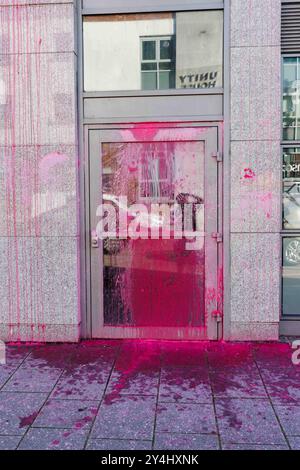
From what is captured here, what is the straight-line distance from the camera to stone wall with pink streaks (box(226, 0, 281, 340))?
480 cm

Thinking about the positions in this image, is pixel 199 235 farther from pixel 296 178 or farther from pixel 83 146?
pixel 83 146

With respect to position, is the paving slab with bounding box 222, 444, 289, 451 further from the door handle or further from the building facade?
the door handle

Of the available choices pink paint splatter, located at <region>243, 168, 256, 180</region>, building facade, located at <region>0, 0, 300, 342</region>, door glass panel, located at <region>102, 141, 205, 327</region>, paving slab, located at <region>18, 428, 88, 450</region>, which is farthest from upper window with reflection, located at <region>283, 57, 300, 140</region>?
paving slab, located at <region>18, 428, 88, 450</region>

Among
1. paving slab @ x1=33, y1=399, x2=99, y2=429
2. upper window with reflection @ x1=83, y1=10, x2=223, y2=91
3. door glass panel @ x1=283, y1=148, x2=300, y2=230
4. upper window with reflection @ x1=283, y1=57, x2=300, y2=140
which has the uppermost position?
upper window with reflection @ x1=83, y1=10, x2=223, y2=91

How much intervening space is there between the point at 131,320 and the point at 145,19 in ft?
11.7

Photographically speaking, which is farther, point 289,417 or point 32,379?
point 32,379

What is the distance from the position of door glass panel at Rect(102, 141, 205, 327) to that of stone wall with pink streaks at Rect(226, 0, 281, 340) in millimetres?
421

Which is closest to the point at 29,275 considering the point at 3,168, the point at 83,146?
the point at 3,168

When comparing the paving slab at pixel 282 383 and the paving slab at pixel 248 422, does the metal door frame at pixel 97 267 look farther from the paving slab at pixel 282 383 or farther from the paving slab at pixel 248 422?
the paving slab at pixel 248 422

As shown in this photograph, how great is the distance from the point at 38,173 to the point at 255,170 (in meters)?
2.53

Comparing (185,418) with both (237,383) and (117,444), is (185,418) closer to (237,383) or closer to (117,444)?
(117,444)

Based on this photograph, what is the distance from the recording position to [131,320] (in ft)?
16.8

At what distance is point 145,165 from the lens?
5016 millimetres

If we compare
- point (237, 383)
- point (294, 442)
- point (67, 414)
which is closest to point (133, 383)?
point (67, 414)
